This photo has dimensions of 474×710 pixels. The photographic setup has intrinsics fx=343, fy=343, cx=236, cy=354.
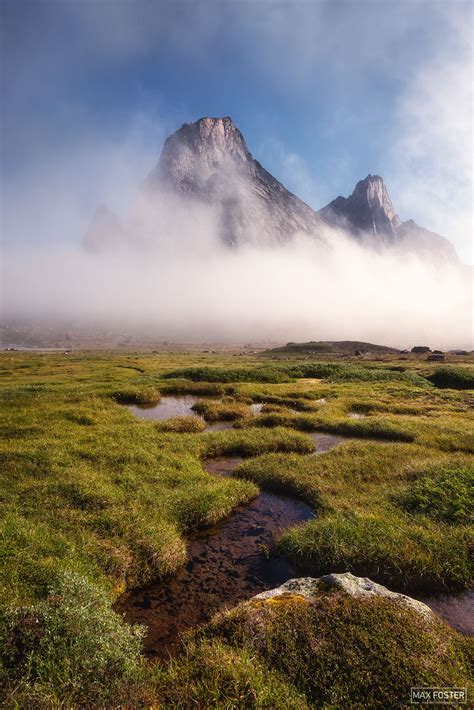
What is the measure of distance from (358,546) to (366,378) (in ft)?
161

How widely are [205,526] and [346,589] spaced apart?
704cm

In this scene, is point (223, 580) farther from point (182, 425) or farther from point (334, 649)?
point (182, 425)

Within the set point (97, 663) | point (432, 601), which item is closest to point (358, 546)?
point (432, 601)

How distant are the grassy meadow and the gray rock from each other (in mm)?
498

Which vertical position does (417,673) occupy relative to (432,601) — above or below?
above

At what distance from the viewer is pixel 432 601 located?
32.5 ft

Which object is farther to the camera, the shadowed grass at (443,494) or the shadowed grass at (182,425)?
the shadowed grass at (182,425)

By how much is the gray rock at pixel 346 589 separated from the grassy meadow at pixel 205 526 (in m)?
0.50

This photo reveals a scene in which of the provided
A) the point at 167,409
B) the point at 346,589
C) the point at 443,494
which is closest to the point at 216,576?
the point at 346,589

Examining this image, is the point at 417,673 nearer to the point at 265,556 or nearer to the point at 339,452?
the point at 265,556

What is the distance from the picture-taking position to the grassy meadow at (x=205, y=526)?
636cm

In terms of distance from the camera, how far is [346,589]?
8.52 m

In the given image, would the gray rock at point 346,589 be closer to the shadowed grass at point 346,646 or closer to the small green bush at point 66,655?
the shadowed grass at point 346,646

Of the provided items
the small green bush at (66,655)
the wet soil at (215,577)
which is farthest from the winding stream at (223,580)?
the small green bush at (66,655)
